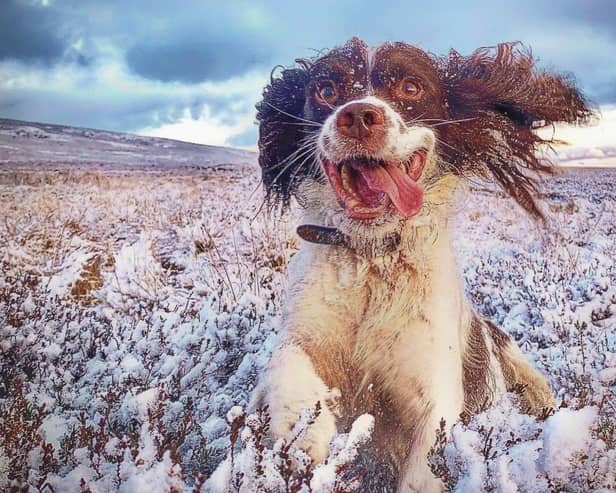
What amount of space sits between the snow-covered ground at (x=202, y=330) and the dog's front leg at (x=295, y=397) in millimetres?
95

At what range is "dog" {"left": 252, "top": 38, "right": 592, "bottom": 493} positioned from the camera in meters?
1.96

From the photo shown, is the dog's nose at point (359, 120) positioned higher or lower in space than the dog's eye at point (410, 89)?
lower

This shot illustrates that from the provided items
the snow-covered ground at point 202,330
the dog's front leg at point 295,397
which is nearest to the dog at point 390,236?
the dog's front leg at point 295,397

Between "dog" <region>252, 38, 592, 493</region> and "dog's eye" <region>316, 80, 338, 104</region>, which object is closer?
"dog" <region>252, 38, 592, 493</region>

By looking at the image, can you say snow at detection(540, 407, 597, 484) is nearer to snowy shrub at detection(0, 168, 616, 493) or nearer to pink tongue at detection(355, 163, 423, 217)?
snowy shrub at detection(0, 168, 616, 493)

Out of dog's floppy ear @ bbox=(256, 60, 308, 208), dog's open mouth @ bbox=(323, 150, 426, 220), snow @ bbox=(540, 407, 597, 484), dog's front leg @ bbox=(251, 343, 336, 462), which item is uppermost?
dog's floppy ear @ bbox=(256, 60, 308, 208)

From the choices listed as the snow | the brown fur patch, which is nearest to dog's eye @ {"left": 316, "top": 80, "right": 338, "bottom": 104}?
the brown fur patch

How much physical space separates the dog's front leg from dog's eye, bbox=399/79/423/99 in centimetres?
86

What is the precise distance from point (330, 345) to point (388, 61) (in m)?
0.91

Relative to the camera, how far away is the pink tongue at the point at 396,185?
199cm

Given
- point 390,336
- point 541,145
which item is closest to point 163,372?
point 390,336

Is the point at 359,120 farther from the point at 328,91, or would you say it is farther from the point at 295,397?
the point at 295,397

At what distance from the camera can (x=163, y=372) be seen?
2.32 metres

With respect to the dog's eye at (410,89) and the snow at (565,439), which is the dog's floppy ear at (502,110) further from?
the snow at (565,439)
